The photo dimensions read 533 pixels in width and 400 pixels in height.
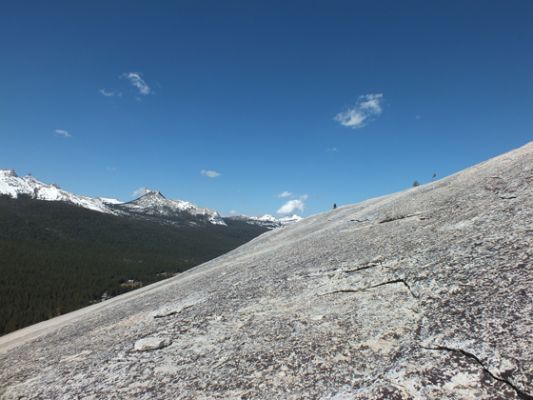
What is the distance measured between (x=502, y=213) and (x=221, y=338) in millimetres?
8690

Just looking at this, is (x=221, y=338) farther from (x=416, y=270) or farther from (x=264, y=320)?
(x=416, y=270)

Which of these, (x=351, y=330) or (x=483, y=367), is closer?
(x=483, y=367)

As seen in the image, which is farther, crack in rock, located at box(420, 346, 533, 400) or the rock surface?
the rock surface

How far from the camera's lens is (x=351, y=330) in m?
7.02

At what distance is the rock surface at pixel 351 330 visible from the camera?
541 cm

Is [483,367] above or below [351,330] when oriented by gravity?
below

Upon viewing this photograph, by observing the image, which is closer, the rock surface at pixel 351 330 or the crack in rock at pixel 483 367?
the crack in rock at pixel 483 367

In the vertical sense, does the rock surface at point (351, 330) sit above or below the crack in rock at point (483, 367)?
above

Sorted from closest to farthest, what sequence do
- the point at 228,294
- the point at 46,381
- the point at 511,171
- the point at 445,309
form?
the point at 445,309 < the point at 46,381 < the point at 228,294 < the point at 511,171

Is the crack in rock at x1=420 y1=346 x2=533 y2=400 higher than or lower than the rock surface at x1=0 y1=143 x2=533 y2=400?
lower

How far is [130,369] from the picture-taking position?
297 inches

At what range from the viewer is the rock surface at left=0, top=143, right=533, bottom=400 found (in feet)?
17.7

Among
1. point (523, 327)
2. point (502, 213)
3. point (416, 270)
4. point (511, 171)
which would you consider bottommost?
point (523, 327)

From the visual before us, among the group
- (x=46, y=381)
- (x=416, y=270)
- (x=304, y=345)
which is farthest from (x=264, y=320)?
(x=46, y=381)
